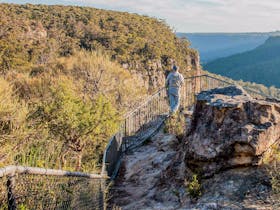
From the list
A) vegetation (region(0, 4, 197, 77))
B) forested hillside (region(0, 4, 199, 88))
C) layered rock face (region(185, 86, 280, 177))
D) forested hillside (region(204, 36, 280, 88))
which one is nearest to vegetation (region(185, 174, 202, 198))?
layered rock face (region(185, 86, 280, 177))

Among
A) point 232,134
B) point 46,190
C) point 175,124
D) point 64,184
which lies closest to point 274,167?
point 232,134

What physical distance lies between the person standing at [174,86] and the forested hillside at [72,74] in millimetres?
2336

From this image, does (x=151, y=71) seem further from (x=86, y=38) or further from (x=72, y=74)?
(x=72, y=74)

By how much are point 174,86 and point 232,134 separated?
5754 mm

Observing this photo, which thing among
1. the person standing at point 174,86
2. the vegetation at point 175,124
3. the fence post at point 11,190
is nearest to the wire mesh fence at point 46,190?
the fence post at point 11,190

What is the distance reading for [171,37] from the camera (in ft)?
268

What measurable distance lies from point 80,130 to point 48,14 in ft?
198

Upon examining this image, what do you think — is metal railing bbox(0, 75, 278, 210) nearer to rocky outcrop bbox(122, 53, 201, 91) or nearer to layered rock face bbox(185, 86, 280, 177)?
layered rock face bbox(185, 86, 280, 177)

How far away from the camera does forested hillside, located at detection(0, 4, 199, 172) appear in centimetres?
834

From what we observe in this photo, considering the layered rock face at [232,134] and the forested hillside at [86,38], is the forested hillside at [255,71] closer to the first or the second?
the forested hillside at [86,38]

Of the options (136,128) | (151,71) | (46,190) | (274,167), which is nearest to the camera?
(46,190)

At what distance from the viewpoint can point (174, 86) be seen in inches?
488

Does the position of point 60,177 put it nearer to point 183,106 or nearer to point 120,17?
point 183,106

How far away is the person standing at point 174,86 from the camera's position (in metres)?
12.3
